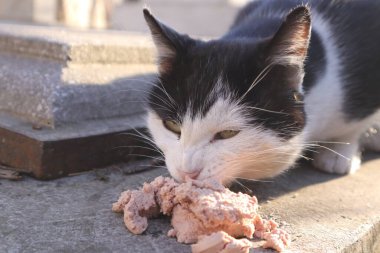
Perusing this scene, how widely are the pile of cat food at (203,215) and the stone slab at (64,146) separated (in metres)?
0.42

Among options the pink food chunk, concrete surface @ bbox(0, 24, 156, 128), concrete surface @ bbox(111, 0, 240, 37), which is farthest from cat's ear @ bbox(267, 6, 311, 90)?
concrete surface @ bbox(111, 0, 240, 37)

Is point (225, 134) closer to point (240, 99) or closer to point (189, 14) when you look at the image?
point (240, 99)

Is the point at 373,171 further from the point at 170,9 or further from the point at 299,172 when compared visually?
the point at 170,9

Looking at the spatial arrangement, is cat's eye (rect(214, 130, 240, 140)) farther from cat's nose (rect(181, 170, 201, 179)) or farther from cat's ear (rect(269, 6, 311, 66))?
cat's ear (rect(269, 6, 311, 66))

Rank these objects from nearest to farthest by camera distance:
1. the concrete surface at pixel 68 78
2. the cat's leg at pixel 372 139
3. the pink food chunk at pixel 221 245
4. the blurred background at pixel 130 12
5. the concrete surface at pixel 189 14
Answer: the pink food chunk at pixel 221 245 → the concrete surface at pixel 68 78 → the cat's leg at pixel 372 139 → the blurred background at pixel 130 12 → the concrete surface at pixel 189 14

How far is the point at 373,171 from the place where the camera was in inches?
86.7

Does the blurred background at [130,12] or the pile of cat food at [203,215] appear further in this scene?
the blurred background at [130,12]

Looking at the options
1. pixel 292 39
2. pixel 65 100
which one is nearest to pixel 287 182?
pixel 292 39

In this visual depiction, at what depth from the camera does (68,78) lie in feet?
6.90

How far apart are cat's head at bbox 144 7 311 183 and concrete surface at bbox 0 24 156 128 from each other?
20.4 inches

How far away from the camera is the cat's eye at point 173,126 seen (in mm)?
1577

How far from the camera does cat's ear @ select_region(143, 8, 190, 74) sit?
1584 mm

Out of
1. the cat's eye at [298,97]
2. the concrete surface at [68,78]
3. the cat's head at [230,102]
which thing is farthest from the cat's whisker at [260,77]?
the concrete surface at [68,78]

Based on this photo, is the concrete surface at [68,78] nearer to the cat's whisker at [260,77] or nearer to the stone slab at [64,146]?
the stone slab at [64,146]
